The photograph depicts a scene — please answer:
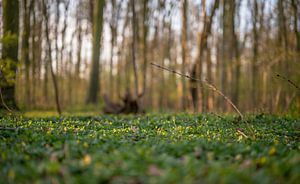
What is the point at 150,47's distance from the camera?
1048 inches

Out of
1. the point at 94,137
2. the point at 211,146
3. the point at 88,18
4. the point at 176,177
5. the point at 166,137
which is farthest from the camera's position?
the point at 88,18

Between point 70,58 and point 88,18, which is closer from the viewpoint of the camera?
point 88,18

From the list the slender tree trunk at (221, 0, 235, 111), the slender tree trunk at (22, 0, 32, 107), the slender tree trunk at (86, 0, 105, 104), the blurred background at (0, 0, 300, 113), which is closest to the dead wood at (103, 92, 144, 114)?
the blurred background at (0, 0, 300, 113)

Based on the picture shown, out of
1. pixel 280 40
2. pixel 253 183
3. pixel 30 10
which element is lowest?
pixel 253 183

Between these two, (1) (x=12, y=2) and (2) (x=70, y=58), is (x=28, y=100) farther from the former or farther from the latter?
(2) (x=70, y=58)

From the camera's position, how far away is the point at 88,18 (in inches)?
890

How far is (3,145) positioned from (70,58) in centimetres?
2057

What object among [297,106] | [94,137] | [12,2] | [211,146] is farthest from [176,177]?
[12,2]

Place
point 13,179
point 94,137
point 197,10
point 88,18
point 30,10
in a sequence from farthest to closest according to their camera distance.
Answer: point 88,18
point 197,10
point 30,10
point 94,137
point 13,179

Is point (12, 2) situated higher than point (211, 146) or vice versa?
point (12, 2)

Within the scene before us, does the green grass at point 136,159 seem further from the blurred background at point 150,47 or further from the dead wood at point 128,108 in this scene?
the dead wood at point 128,108

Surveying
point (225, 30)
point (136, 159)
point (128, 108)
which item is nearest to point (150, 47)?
point (225, 30)

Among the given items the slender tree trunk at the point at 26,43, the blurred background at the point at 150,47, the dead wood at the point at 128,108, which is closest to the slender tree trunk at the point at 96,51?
the blurred background at the point at 150,47

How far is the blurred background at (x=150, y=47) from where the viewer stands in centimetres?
1096
